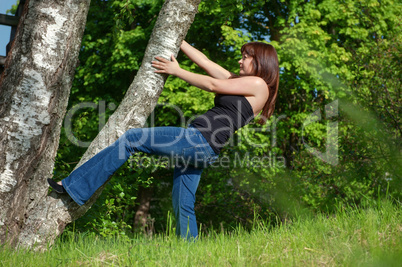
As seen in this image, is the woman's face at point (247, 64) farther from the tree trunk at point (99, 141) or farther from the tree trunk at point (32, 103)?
the tree trunk at point (32, 103)

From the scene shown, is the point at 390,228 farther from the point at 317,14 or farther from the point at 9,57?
the point at 317,14

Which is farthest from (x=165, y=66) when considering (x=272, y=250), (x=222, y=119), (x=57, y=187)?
(x=272, y=250)

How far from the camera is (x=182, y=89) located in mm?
10625

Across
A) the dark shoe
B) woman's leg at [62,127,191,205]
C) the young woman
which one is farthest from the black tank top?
the dark shoe

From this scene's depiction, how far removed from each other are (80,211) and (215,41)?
9140 millimetres

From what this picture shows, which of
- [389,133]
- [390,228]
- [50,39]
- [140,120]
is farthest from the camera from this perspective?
[389,133]

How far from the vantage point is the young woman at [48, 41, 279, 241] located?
3105 mm

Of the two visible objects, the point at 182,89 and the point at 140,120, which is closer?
the point at 140,120

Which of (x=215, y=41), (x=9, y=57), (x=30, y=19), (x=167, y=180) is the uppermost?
(x=215, y=41)

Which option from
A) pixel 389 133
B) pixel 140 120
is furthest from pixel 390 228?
pixel 389 133

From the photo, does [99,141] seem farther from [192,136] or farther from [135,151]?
[192,136]

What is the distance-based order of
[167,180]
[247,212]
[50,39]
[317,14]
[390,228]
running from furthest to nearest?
1. [167,180]
2. [317,14]
3. [247,212]
4. [50,39]
5. [390,228]

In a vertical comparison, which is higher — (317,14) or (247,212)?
(317,14)

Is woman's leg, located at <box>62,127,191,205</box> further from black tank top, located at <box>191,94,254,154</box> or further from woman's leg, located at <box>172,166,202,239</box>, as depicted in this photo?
woman's leg, located at <box>172,166,202,239</box>
